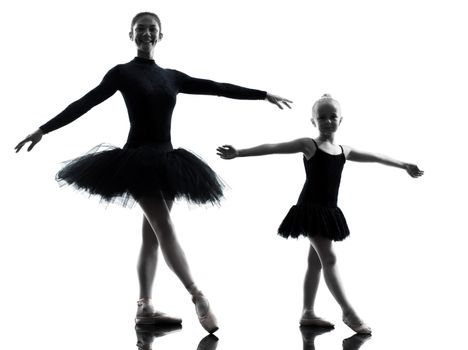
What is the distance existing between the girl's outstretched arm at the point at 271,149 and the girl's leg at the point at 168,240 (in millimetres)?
320

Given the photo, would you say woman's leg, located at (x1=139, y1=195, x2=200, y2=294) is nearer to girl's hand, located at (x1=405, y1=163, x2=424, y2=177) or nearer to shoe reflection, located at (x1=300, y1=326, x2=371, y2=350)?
shoe reflection, located at (x1=300, y1=326, x2=371, y2=350)

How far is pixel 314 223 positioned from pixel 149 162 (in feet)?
2.18

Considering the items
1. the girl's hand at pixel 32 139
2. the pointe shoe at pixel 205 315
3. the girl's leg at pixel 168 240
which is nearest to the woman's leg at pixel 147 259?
the girl's leg at pixel 168 240

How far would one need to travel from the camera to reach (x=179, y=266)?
268cm

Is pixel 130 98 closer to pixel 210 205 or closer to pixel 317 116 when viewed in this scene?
pixel 210 205

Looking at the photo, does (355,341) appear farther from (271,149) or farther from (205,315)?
(271,149)

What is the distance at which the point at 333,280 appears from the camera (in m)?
2.71

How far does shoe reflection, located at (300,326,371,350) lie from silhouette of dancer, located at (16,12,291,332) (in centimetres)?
33

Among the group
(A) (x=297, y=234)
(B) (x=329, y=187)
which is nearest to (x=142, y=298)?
(A) (x=297, y=234)

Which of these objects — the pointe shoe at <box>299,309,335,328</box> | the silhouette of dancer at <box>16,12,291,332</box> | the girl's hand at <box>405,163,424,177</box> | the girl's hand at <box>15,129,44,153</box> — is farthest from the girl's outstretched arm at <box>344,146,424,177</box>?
the girl's hand at <box>15,129,44,153</box>

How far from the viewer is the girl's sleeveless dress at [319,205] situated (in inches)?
108

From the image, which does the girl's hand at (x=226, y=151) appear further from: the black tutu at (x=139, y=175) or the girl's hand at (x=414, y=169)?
the girl's hand at (x=414, y=169)

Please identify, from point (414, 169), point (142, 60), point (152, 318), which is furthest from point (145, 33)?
point (414, 169)

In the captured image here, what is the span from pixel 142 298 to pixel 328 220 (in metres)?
0.80
